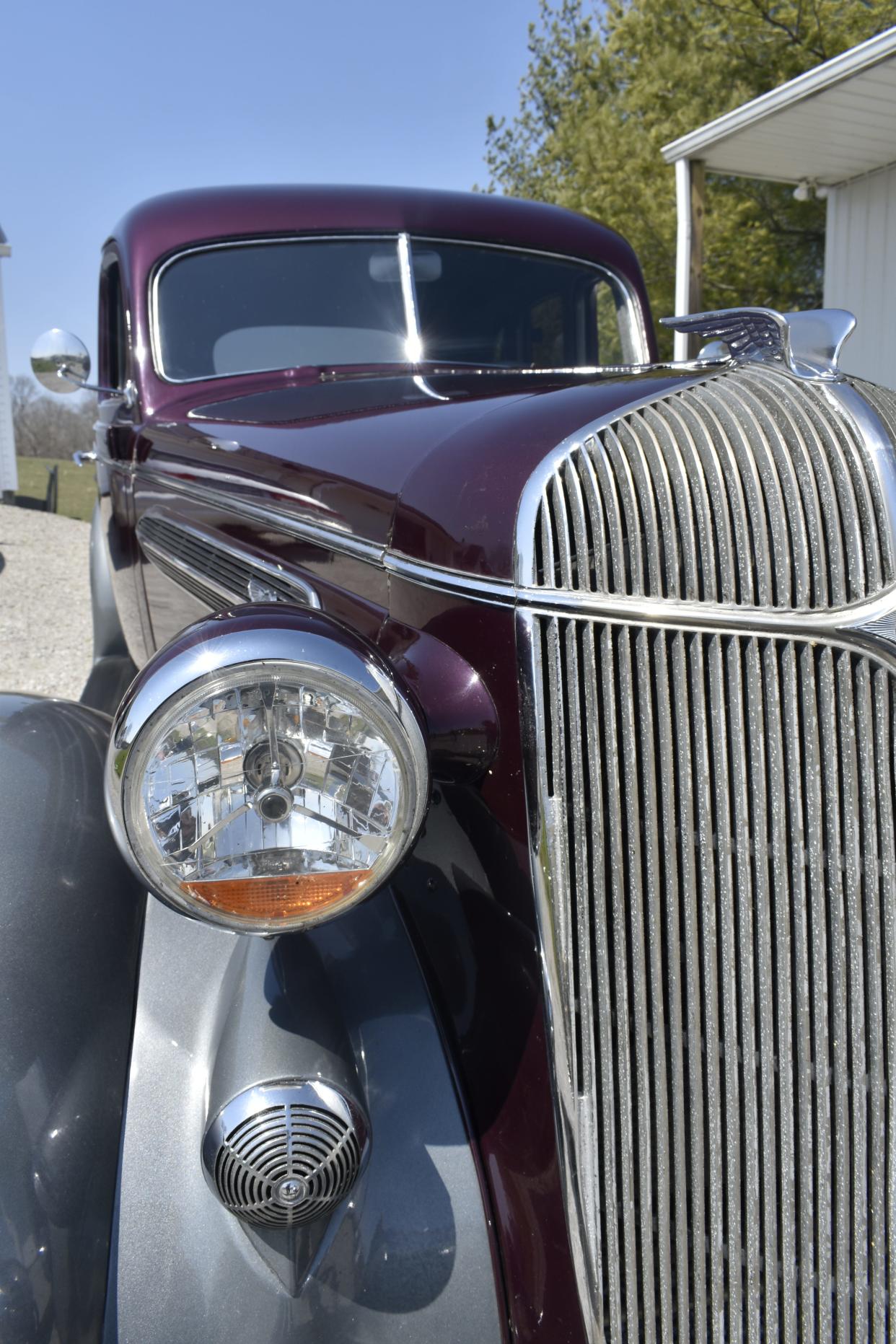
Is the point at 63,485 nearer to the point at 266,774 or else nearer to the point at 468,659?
the point at 468,659

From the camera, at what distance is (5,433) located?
16484mm

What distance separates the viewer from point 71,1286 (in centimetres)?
113

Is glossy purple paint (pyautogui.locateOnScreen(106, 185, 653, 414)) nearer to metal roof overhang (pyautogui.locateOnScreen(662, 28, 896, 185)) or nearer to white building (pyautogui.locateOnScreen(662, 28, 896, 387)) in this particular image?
metal roof overhang (pyautogui.locateOnScreen(662, 28, 896, 185))

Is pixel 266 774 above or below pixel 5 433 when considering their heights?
above

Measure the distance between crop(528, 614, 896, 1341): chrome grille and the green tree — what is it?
476 inches

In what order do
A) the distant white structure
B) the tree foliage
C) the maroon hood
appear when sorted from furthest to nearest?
the tree foliage → the distant white structure → the maroon hood

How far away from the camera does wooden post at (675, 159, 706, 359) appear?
307 inches

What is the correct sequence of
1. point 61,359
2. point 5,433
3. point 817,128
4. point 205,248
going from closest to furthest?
1. point 205,248
2. point 61,359
3. point 817,128
4. point 5,433

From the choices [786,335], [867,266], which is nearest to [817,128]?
[867,266]

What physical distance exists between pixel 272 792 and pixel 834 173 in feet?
29.0

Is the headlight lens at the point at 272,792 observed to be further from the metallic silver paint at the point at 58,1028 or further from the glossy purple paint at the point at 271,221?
the glossy purple paint at the point at 271,221

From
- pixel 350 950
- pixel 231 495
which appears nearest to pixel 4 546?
pixel 231 495

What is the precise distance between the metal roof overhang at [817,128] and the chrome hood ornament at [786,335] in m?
5.26

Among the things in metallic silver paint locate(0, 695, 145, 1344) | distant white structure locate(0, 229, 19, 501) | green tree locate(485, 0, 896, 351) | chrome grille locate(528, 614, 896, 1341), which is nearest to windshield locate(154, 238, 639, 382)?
metallic silver paint locate(0, 695, 145, 1344)
